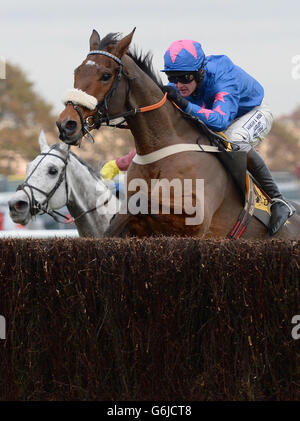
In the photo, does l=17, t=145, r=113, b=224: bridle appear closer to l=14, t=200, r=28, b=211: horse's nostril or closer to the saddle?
l=14, t=200, r=28, b=211: horse's nostril

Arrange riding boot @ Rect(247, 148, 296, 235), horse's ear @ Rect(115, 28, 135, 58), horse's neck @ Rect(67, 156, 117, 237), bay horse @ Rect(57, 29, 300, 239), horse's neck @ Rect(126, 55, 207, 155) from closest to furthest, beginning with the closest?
bay horse @ Rect(57, 29, 300, 239) → horse's ear @ Rect(115, 28, 135, 58) → horse's neck @ Rect(126, 55, 207, 155) → riding boot @ Rect(247, 148, 296, 235) → horse's neck @ Rect(67, 156, 117, 237)

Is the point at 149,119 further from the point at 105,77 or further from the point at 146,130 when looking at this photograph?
the point at 105,77

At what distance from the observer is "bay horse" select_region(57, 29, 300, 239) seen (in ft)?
15.2

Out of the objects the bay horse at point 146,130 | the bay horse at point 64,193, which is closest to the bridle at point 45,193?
the bay horse at point 64,193

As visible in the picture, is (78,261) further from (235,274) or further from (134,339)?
(235,274)

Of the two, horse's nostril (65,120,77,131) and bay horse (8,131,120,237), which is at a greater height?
bay horse (8,131,120,237)

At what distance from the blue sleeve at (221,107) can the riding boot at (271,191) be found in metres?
0.31

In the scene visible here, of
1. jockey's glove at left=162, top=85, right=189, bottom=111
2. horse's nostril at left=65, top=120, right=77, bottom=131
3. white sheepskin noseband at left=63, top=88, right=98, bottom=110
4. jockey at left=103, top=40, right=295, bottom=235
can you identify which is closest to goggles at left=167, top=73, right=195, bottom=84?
jockey at left=103, top=40, right=295, bottom=235

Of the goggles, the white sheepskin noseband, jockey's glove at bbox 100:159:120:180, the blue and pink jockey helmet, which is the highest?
jockey's glove at bbox 100:159:120:180

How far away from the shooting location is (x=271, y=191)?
18.5 ft

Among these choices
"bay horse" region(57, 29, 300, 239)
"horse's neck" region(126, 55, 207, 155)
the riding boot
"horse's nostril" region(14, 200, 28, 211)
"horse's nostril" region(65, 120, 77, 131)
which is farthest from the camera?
"horse's nostril" region(14, 200, 28, 211)

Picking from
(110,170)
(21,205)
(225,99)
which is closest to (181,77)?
(225,99)

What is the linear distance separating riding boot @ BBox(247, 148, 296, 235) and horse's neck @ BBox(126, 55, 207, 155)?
0.55 meters

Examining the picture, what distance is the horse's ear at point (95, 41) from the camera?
4.89m
